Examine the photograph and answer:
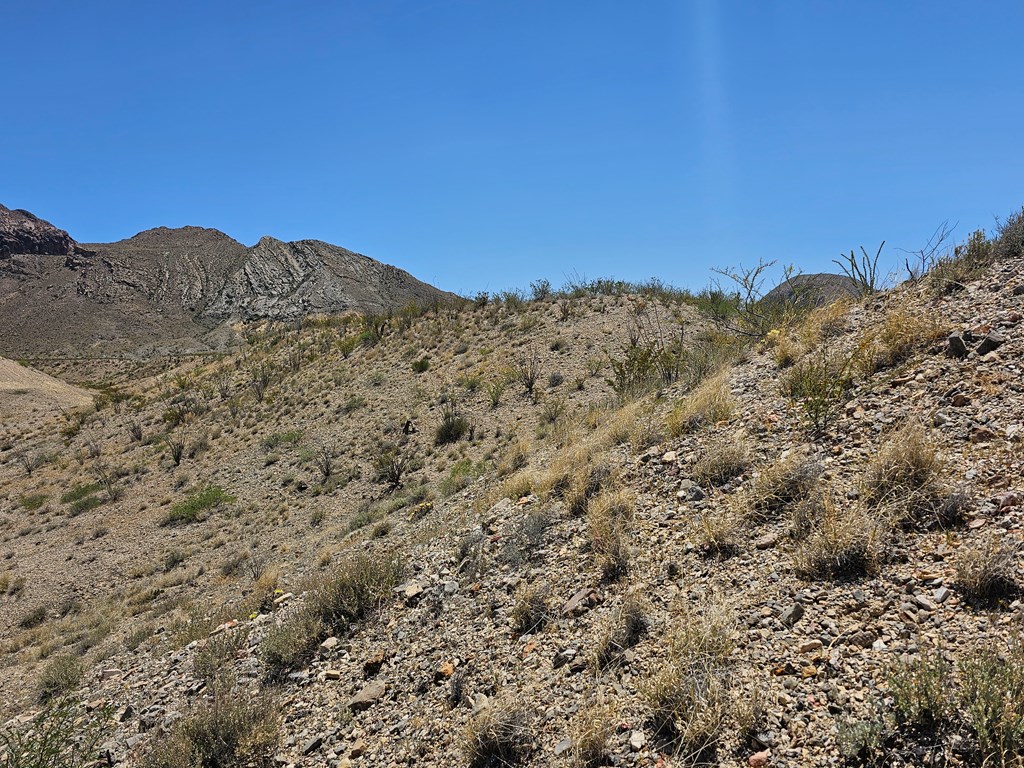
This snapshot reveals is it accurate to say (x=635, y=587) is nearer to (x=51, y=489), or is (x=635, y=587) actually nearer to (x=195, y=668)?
(x=195, y=668)

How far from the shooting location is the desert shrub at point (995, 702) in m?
2.23

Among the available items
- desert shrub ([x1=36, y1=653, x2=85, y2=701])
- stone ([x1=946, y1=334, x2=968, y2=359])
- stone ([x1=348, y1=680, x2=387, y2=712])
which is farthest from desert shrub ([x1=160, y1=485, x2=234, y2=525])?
stone ([x1=946, y1=334, x2=968, y2=359])

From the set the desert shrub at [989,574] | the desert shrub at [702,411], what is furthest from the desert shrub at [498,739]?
the desert shrub at [702,411]

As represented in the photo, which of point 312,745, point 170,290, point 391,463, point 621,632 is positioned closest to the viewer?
point 621,632

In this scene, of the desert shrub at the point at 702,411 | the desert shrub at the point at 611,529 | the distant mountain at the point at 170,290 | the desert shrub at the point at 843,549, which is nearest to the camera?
the desert shrub at the point at 843,549

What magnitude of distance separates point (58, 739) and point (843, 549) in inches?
265

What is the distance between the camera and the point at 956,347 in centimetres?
525

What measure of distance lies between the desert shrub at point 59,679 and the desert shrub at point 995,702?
841cm

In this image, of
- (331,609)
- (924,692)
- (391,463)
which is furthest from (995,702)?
(391,463)

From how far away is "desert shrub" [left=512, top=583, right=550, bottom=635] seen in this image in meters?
4.38

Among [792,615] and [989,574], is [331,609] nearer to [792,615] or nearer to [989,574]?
[792,615]

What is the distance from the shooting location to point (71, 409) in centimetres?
2498

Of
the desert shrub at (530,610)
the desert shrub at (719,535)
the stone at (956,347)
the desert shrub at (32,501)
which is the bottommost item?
the desert shrub at (32,501)

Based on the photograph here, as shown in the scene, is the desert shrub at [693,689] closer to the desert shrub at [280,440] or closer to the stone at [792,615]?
the stone at [792,615]
